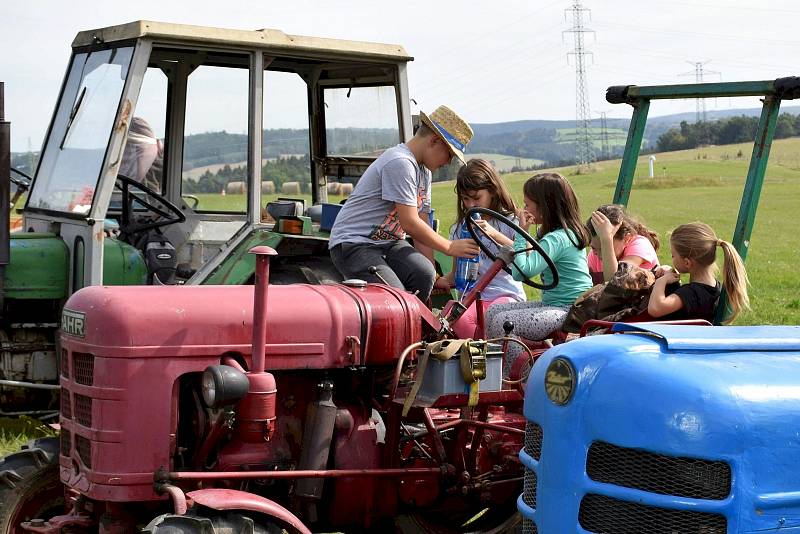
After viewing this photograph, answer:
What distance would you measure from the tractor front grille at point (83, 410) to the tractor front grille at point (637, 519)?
184 centimetres

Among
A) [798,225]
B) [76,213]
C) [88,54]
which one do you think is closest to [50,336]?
[76,213]

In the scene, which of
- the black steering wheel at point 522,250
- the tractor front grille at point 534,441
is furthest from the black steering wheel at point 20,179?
the tractor front grille at point 534,441

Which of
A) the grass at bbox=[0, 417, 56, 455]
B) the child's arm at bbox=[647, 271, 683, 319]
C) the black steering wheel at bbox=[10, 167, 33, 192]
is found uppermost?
the black steering wheel at bbox=[10, 167, 33, 192]

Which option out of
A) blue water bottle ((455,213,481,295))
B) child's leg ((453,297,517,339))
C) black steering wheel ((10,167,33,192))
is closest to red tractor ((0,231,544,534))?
child's leg ((453,297,517,339))

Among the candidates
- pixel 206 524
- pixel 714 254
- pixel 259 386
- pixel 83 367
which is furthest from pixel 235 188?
pixel 206 524

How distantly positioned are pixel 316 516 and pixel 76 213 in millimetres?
3083

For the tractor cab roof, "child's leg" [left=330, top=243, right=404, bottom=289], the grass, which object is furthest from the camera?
the grass

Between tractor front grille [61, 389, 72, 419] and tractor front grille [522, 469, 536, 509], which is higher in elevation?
tractor front grille [61, 389, 72, 419]

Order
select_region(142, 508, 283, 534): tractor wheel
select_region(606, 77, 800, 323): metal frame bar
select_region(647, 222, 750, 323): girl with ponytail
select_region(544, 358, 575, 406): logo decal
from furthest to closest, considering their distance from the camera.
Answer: select_region(606, 77, 800, 323): metal frame bar
select_region(647, 222, 750, 323): girl with ponytail
select_region(142, 508, 283, 534): tractor wheel
select_region(544, 358, 575, 406): logo decal

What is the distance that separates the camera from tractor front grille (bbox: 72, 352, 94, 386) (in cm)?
426

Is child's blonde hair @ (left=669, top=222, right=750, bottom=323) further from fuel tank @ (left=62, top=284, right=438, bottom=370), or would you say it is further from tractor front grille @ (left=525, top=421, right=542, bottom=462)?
tractor front grille @ (left=525, top=421, right=542, bottom=462)

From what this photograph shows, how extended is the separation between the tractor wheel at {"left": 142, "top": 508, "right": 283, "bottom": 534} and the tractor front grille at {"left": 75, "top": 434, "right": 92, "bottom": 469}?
0.52m

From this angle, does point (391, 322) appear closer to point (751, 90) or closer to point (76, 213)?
point (751, 90)

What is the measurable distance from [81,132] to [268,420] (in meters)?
3.55
